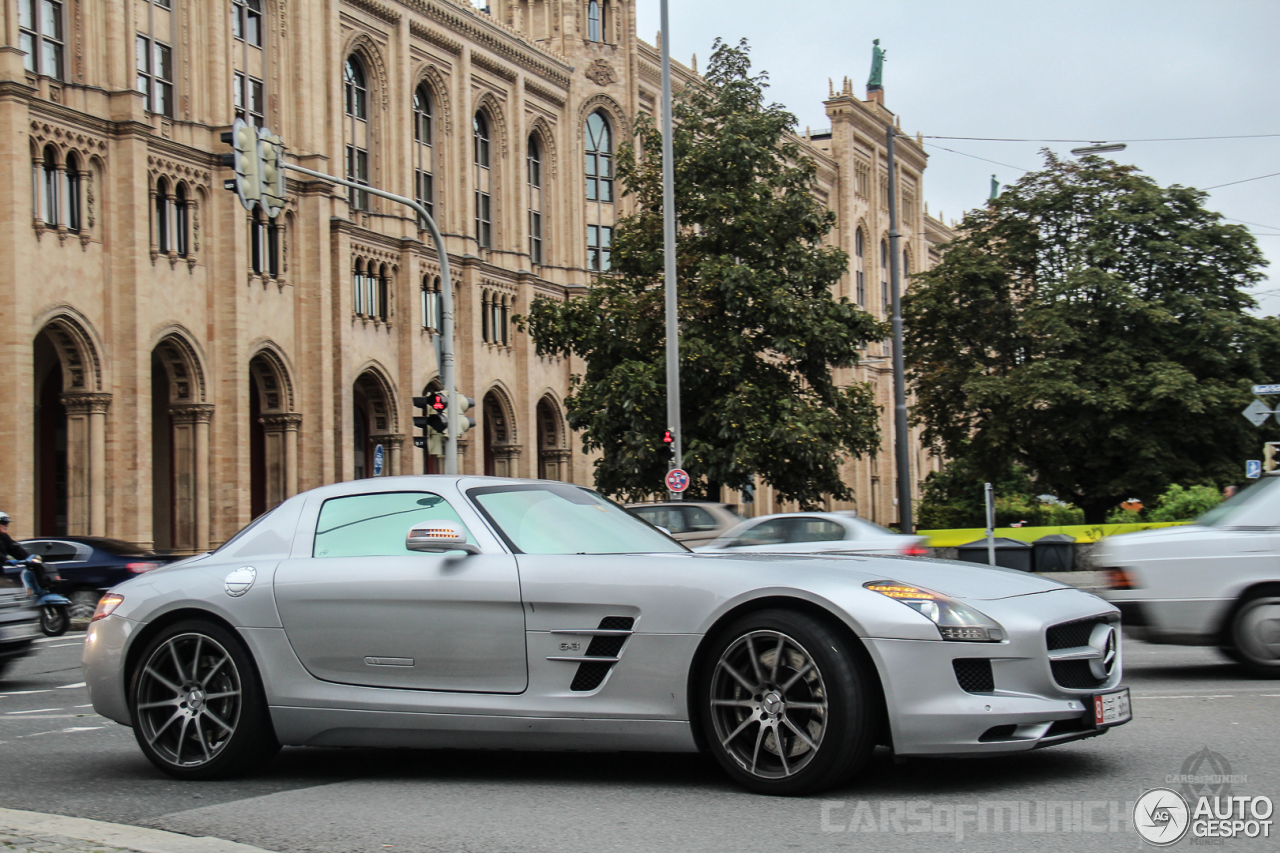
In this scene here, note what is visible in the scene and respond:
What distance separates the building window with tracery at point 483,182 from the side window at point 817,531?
1273 inches

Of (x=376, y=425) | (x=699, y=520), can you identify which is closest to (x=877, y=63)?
(x=376, y=425)

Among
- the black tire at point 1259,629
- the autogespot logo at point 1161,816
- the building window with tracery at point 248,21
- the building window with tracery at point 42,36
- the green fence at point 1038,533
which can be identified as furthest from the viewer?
the building window with tracery at point 248,21

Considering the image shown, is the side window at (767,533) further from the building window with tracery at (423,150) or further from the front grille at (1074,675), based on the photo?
the building window with tracery at (423,150)

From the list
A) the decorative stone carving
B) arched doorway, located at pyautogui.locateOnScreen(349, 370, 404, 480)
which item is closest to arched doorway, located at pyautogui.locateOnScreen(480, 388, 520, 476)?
arched doorway, located at pyautogui.locateOnScreen(349, 370, 404, 480)

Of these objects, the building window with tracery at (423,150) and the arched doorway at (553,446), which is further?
the arched doorway at (553,446)

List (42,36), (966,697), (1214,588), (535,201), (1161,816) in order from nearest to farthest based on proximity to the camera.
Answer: (1161,816), (966,697), (1214,588), (42,36), (535,201)

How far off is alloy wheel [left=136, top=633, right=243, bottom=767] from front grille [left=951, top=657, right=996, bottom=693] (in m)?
3.27

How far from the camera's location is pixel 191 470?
35625 mm

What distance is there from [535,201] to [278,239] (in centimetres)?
1533

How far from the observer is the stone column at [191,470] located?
35594mm

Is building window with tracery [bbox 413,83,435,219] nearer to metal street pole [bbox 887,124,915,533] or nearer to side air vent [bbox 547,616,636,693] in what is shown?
metal street pole [bbox 887,124,915,533]

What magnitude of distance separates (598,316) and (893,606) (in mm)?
27492

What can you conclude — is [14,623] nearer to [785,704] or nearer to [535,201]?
[785,704]

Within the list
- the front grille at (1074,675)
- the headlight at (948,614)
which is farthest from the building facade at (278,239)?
the front grille at (1074,675)
